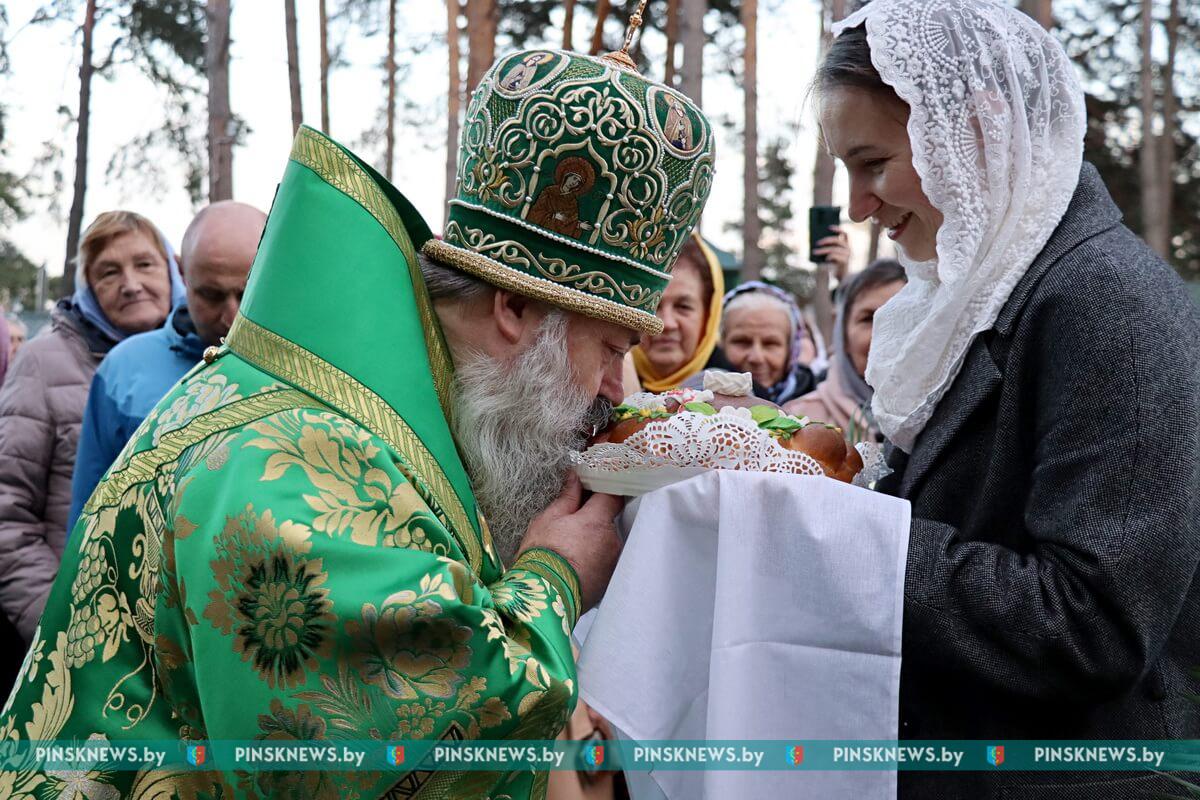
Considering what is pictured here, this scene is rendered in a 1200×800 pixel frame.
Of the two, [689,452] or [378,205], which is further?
[689,452]

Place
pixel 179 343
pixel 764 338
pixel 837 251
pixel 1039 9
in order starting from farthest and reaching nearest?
1. pixel 1039 9
2. pixel 837 251
3. pixel 764 338
4. pixel 179 343

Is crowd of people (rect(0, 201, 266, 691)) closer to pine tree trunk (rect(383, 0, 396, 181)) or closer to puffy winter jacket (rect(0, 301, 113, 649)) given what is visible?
puffy winter jacket (rect(0, 301, 113, 649))

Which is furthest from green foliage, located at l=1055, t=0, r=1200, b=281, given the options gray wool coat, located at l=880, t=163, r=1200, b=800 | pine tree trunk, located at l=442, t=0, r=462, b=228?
gray wool coat, located at l=880, t=163, r=1200, b=800

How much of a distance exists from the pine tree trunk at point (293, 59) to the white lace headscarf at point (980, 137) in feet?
45.2

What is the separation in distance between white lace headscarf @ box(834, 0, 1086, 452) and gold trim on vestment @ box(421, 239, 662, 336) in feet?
2.15

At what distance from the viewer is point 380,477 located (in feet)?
6.09

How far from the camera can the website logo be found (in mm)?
2607

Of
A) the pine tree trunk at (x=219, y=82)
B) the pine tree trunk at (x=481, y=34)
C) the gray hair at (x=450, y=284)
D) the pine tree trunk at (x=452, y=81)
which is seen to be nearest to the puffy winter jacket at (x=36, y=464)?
the gray hair at (x=450, y=284)

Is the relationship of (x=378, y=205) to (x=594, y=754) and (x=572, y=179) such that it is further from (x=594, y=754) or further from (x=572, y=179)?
(x=594, y=754)

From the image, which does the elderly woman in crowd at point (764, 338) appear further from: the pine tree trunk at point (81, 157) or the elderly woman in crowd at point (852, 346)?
the pine tree trunk at point (81, 157)

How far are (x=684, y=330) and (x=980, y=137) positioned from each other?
302 cm

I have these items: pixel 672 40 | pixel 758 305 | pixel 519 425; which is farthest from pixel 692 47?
pixel 519 425

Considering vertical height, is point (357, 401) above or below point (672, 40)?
below
